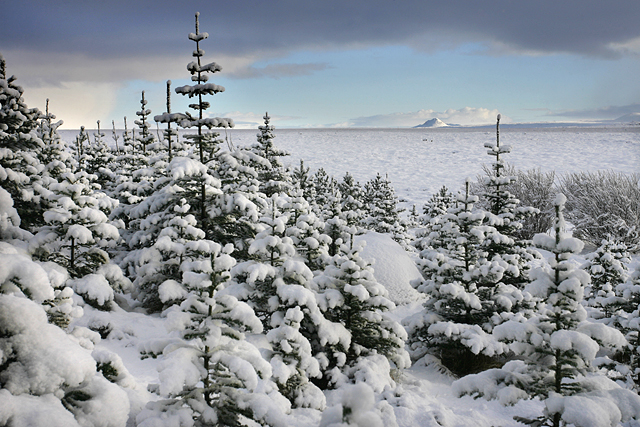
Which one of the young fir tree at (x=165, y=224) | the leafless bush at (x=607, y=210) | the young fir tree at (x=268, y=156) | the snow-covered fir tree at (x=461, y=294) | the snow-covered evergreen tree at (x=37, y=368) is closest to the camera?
the snow-covered evergreen tree at (x=37, y=368)

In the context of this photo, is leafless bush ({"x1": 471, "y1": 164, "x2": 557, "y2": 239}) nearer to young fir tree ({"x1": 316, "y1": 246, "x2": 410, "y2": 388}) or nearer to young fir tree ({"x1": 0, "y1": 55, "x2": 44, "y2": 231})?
young fir tree ({"x1": 316, "y1": 246, "x2": 410, "y2": 388})

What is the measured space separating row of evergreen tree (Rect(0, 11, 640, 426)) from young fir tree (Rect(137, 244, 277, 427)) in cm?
2

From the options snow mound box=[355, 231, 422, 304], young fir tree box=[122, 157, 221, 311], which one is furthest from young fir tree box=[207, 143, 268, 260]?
snow mound box=[355, 231, 422, 304]

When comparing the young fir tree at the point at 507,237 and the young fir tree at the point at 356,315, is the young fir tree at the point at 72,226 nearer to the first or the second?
the young fir tree at the point at 356,315

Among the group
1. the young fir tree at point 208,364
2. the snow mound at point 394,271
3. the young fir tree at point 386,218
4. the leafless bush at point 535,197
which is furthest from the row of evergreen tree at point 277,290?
the leafless bush at point 535,197

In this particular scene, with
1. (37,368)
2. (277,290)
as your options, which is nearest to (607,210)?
(277,290)

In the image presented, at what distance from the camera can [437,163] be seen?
187 ft

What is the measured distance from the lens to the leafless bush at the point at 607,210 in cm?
2087

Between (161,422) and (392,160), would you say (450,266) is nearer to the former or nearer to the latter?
(161,422)

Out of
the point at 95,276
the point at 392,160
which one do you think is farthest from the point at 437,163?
the point at 95,276

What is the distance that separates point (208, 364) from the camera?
4.08 m

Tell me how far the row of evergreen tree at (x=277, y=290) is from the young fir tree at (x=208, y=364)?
0.7 inches

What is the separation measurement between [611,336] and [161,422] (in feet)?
16.0

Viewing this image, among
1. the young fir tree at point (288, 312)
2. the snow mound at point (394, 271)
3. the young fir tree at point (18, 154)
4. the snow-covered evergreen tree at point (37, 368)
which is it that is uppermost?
the young fir tree at point (18, 154)
